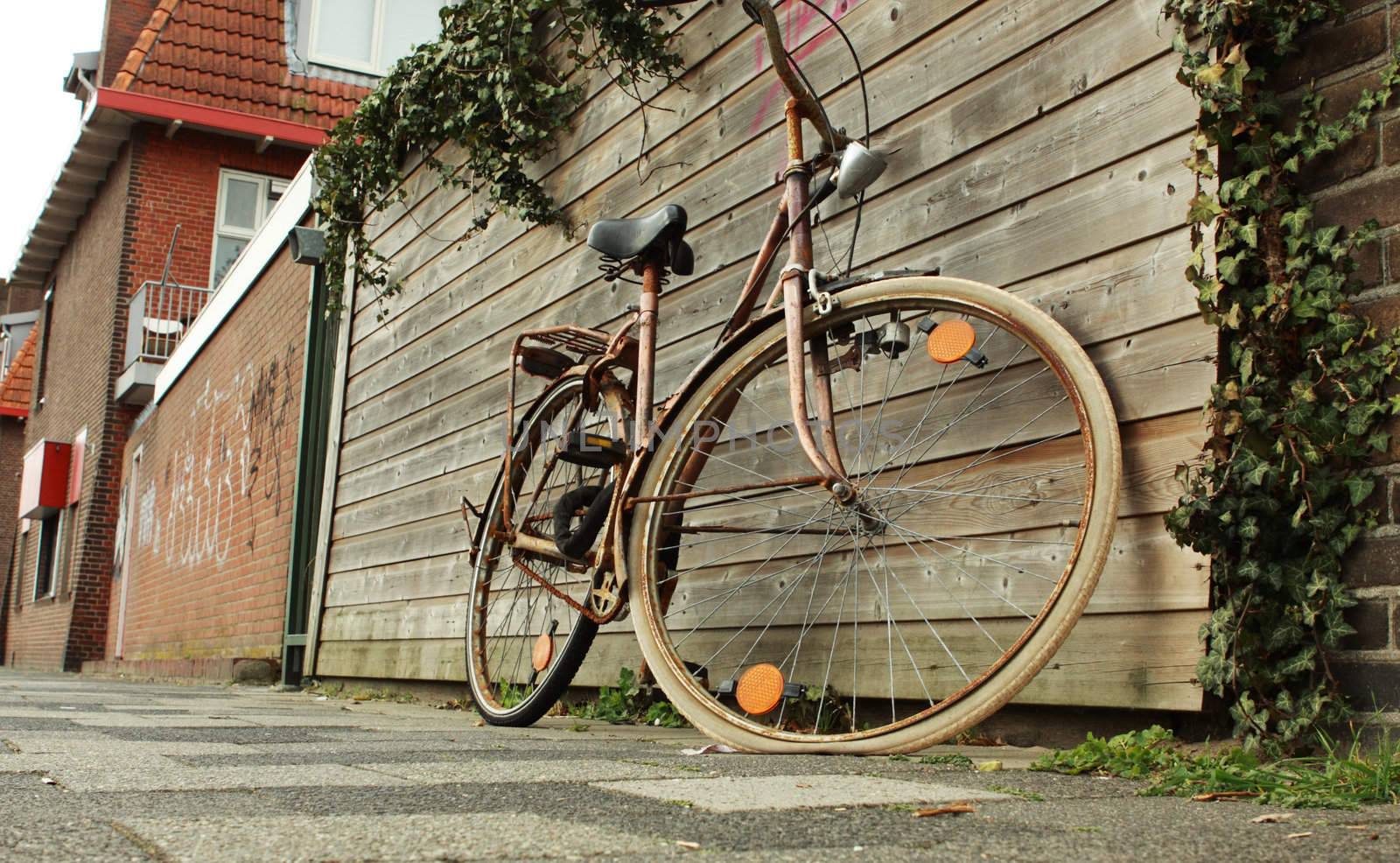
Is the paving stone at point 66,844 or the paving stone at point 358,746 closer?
the paving stone at point 66,844

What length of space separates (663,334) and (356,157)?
2921mm

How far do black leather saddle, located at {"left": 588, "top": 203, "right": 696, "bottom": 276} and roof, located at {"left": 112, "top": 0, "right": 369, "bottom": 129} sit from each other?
1158cm

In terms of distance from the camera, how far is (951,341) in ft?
7.64

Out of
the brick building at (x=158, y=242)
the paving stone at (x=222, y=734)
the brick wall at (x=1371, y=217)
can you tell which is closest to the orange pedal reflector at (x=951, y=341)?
the brick wall at (x=1371, y=217)

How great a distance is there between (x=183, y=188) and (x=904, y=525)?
13.5 m

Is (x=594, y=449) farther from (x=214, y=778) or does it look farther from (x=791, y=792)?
(x=791, y=792)

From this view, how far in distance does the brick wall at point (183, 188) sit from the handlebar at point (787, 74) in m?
12.8

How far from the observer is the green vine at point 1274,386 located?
2023mm

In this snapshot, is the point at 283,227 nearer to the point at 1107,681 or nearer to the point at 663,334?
the point at 663,334

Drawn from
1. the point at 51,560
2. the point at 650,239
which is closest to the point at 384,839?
the point at 650,239

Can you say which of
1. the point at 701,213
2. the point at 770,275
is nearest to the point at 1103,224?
the point at 770,275

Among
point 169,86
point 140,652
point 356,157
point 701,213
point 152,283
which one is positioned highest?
point 169,86

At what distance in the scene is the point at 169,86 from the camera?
13773mm

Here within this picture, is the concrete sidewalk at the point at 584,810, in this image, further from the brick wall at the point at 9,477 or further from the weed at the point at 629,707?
the brick wall at the point at 9,477
